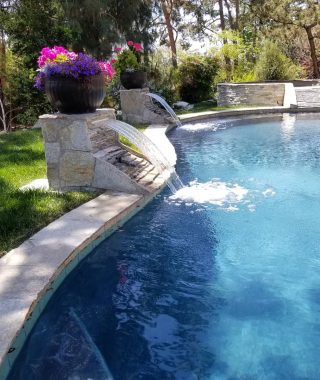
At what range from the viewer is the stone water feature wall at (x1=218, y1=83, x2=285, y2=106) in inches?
560

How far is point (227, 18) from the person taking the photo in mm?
29844

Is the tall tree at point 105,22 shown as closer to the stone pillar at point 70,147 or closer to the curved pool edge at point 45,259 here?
the stone pillar at point 70,147

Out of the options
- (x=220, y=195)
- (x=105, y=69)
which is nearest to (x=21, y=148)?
(x=105, y=69)

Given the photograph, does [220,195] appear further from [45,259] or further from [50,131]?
[45,259]

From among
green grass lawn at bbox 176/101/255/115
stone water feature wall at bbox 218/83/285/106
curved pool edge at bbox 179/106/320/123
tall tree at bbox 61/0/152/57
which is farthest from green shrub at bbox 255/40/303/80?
tall tree at bbox 61/0/152/57

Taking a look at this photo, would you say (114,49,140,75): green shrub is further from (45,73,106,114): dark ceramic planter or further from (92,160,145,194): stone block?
(92,160,145,194): stone block

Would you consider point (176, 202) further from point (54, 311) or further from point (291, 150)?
point (291, 150)

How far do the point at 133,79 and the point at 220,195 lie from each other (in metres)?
6.34

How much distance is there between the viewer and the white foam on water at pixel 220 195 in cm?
487

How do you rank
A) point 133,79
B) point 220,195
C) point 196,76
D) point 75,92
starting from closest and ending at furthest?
point 75,92, point 220,195, point 133,79, point 196,76

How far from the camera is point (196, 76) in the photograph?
1494 centimetres

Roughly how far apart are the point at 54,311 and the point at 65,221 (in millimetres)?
1254

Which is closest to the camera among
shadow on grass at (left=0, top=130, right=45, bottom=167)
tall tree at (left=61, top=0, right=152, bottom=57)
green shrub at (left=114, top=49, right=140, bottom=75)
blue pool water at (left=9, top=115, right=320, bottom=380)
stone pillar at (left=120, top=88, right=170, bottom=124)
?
blue pool water at (left=9, top=115, right=320, bottom=380)

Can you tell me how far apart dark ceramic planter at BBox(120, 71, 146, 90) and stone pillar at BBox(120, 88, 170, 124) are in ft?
0.57
